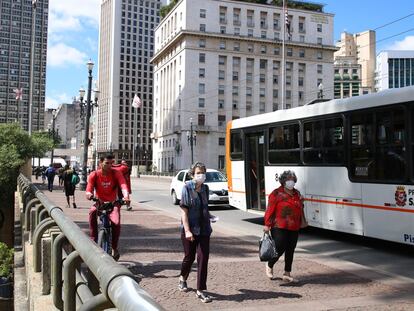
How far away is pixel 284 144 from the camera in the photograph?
14.1 metres

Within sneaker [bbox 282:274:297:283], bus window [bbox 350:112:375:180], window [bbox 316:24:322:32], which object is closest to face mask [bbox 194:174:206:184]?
sneaker [bbox 282:274:297:283]

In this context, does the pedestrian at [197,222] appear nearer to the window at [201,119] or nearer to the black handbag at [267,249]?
the black handbag at [267,249]

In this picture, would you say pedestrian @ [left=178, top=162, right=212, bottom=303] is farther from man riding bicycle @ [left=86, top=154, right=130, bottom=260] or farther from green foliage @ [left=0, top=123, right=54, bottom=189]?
green foliage @ [left=0, top=123, right=54, bottom=189]

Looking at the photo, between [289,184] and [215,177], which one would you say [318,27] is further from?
[289,184]

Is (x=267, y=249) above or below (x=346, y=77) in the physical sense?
below

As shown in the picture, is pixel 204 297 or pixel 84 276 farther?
pixel 204 297

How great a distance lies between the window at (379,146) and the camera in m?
10.3

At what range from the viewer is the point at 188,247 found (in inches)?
273

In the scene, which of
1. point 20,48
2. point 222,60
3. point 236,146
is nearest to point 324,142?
point 236,146

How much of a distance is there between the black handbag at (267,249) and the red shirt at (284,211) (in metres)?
0.28

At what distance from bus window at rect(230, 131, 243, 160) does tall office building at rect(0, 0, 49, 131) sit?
A: 1299 inches

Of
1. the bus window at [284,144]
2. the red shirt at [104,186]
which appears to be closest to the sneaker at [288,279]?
the red shirt at [104,186]

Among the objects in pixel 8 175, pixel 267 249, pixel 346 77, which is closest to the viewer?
pixel 267 249

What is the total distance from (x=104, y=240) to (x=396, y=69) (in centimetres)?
7990
